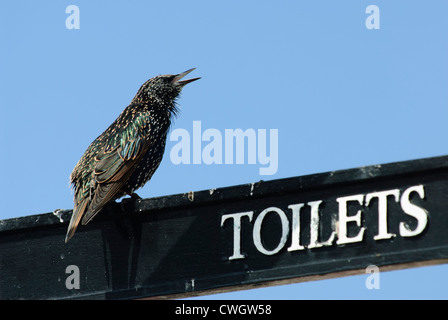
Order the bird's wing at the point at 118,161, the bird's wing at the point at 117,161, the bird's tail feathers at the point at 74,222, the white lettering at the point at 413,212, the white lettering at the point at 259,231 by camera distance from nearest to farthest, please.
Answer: the white lettering at the point at 413,212
the white lettering at the point at 259,231
the bird's tail feathers at the point at 74,222
the bird's wing at the point at 117,161
the bird's wing at the point at 118,161

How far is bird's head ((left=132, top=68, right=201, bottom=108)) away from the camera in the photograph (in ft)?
20.8

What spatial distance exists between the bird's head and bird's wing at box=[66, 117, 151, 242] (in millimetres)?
571

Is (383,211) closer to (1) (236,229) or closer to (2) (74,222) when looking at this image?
A: (1) (236,229)

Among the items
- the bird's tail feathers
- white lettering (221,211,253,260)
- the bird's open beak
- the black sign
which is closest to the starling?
the bird's open beak

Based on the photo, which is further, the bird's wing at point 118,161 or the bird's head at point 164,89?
the bird's head at point 164,89

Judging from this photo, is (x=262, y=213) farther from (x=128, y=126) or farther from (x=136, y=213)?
(x=128, y=126)

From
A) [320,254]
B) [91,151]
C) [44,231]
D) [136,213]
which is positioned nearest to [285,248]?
[320,254]

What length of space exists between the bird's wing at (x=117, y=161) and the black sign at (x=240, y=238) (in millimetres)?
567

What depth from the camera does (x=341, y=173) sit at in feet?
11.9

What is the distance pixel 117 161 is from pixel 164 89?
1107 millimetres

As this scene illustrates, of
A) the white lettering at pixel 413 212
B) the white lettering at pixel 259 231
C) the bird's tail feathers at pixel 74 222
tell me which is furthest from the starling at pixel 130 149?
the white lettering at pixel 413 212

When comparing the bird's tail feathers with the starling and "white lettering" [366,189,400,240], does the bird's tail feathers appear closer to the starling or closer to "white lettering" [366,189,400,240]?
the starling

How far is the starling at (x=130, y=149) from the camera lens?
5.20m

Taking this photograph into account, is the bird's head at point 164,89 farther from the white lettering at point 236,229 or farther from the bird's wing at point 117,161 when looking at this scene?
the white lettering at point 236,229
